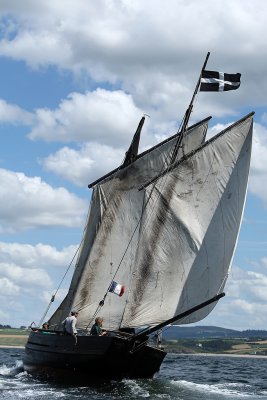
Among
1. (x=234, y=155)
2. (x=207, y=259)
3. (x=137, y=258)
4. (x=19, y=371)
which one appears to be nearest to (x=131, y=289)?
(x=137, y=258)

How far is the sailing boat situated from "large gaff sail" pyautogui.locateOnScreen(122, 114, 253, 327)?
0.06 meters

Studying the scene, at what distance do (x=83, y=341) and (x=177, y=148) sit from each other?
51.6ft

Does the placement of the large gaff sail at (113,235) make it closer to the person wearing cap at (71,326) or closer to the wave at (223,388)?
the person wearing cap at (71,326)

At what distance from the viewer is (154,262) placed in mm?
48906

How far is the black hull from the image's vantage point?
149ft

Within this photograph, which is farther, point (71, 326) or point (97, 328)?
point (71, 326)

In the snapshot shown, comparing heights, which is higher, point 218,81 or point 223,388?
point 218,81

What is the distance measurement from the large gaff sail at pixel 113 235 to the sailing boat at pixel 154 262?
8 centimetres

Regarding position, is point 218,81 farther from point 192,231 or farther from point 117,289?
point 117,289

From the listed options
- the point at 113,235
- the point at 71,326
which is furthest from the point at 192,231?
the point at 71,326

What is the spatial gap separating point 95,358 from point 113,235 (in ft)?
34.2

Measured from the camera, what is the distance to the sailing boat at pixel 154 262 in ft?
154

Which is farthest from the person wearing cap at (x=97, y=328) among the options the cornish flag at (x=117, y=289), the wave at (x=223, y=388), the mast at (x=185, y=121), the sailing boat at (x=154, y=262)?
the mast at (x=185, y=121)

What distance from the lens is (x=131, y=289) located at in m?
49.1
